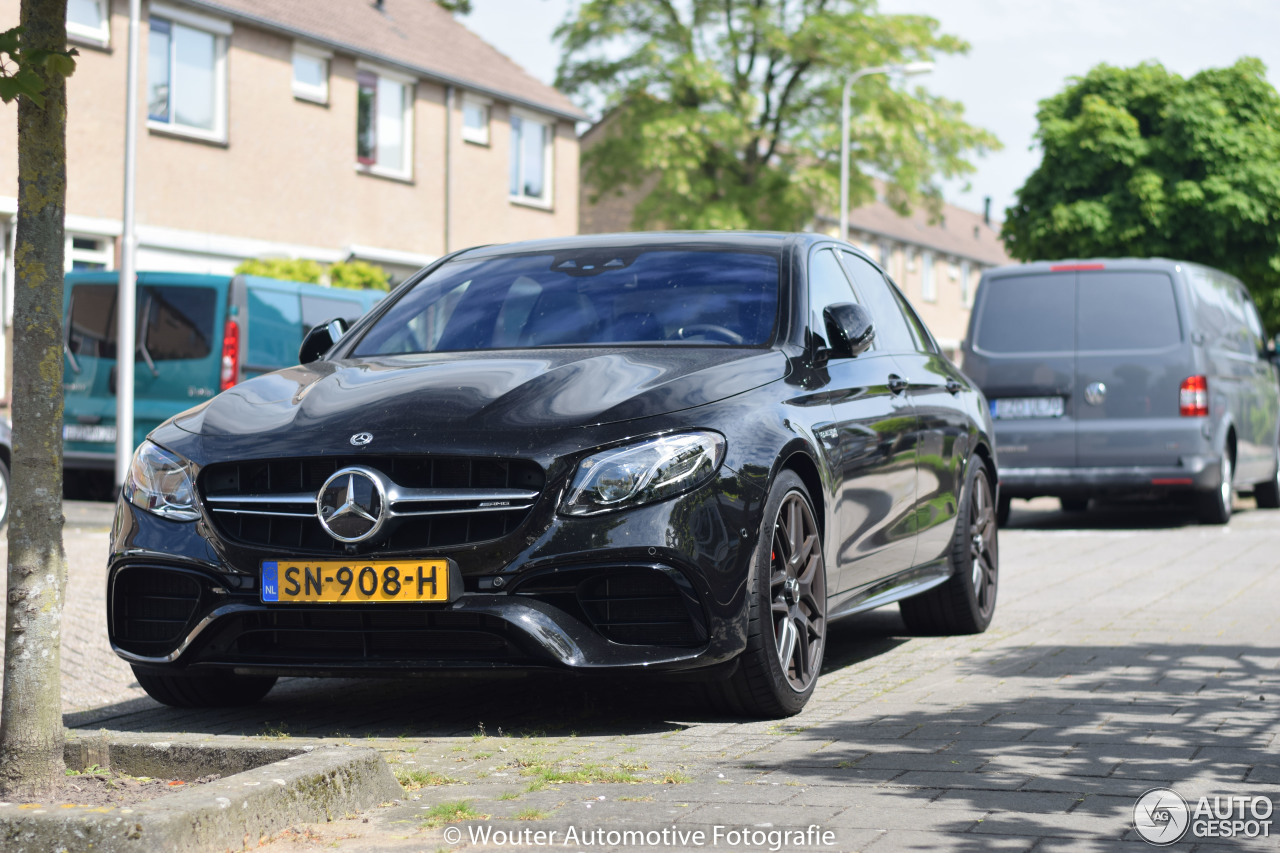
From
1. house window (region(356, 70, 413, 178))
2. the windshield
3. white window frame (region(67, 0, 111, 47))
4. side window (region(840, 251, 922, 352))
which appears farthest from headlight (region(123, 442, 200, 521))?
house window (region(356, 70, 413, 178))

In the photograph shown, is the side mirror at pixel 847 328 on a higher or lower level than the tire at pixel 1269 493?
higher

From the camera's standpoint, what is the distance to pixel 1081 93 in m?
29.8

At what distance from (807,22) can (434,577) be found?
1418 inches

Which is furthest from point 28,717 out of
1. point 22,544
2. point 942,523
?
point 942,523

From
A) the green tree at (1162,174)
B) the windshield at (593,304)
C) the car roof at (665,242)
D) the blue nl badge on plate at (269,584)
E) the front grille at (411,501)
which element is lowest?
the blue nl badge on plate at (269,584)

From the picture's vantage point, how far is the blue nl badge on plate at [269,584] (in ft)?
17.0

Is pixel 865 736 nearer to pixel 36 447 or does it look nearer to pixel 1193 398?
pixel 36 447

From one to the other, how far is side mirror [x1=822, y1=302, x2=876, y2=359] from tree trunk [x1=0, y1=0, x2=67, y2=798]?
2.90 meters

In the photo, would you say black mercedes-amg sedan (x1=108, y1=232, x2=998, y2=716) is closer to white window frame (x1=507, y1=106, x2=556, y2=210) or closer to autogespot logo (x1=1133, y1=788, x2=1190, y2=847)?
autogespot logo (x1=1133, y1=788, x2=1190, y2=847)

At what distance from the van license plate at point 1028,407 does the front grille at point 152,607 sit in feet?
32.4

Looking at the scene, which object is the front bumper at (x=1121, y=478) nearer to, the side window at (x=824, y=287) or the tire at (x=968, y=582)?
the tire at (x=968, y=582)

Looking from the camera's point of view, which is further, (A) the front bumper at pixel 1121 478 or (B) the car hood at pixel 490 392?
(A) the front bumper at pixel 1121 478

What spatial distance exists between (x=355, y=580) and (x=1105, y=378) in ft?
32.3

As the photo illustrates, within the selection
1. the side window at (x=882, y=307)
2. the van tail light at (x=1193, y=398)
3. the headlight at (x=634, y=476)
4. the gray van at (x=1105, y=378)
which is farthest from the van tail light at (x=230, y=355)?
the headlight at (x=634, y=476)
